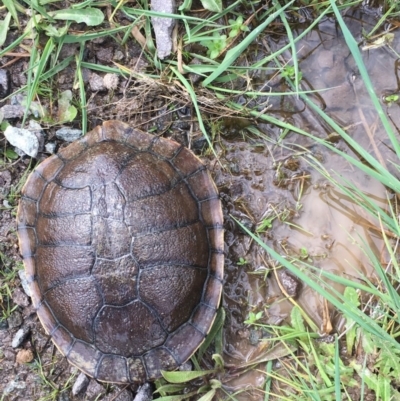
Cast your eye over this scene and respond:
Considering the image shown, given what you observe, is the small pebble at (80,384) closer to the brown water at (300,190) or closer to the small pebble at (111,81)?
the brown water at (300,190)

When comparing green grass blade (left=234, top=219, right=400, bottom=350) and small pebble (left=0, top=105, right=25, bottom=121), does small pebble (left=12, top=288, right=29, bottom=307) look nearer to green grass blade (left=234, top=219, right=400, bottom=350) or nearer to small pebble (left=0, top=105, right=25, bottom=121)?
small pebble (left=0, top=105, right=25, bottom=121)

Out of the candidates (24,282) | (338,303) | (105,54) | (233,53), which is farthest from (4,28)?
(338,303)

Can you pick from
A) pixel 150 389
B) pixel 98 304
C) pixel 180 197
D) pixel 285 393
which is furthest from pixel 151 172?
pixel 285 393

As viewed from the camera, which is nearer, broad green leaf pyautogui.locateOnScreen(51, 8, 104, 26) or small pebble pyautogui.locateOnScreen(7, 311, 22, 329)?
broad green leaf pyautogui.locateOnScreen(51, 8, 104, 26)

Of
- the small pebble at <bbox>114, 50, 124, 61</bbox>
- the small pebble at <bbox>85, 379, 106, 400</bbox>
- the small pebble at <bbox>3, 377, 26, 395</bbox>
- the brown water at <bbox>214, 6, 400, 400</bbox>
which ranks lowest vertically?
the small pebble at <bbox>3, 377, 26, 395</bbox>

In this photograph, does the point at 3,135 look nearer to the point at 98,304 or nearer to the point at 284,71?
the point at 98,304

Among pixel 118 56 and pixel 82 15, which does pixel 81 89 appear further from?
pixel 82 15

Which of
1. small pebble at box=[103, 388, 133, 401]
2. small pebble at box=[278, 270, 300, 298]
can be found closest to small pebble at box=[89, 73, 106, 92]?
small pebble at box=[278, 270, 300, 298]
